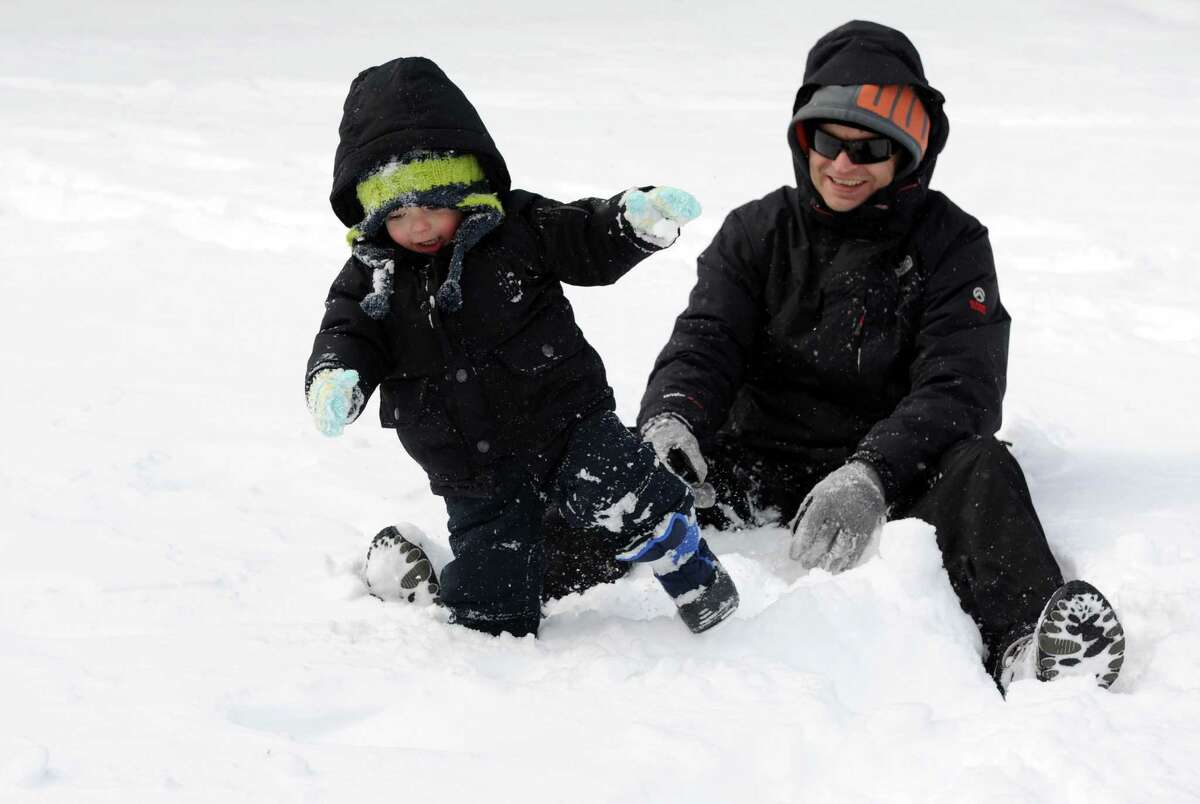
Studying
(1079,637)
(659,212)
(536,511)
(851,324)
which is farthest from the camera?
(851,324)

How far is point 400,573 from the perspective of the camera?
2744 millimetres

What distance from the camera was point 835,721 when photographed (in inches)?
76.9

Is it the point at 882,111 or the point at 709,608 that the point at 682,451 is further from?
the point at 882,111

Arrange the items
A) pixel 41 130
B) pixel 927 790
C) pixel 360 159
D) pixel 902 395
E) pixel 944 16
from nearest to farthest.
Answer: pixel 927 790 < pixel 360 159 < pixel 902 395 < pixel 41 130 < pixel 944 16

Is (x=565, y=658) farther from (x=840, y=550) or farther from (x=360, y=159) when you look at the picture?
(x=360, y=159)

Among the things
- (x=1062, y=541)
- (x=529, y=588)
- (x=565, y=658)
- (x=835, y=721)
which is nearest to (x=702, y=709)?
(x=835, y=721)

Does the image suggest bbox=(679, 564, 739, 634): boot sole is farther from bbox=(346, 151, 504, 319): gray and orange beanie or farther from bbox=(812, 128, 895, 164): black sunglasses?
bbox=(812, 128, 895, 164): black sunglasses

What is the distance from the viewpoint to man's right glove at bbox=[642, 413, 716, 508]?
288 centimetres

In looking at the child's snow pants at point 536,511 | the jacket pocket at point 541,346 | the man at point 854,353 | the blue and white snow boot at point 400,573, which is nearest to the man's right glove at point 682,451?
the man at point 854,353

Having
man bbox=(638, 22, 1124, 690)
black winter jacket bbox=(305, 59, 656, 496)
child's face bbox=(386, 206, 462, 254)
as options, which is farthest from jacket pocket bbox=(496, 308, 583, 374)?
man bbox=(638, 22, 1124, 690)

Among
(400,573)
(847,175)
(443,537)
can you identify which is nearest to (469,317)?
(400,573)

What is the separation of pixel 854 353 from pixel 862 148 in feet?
1.63

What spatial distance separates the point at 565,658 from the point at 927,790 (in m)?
0.86

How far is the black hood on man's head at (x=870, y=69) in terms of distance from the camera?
2.84 m
